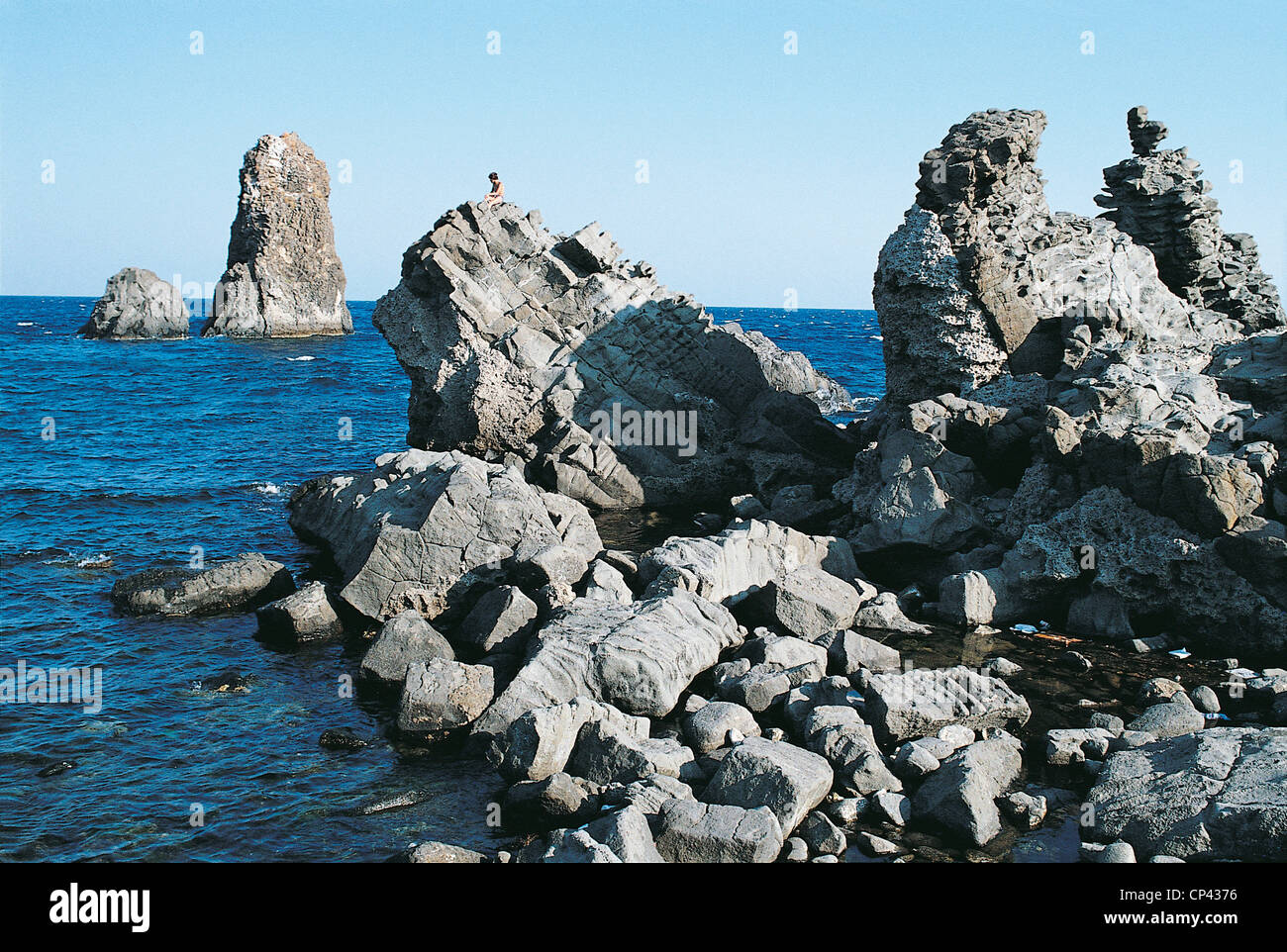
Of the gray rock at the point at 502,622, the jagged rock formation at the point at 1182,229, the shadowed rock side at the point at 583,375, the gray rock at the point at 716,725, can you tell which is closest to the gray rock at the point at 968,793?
the gray rock at the point at 716,725

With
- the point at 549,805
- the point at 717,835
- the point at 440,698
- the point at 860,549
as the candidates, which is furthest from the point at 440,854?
the point at 860,549

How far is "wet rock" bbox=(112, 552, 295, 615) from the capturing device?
20531 mm

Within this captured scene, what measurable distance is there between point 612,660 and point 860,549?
8.47m

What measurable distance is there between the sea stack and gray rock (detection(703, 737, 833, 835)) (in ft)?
321

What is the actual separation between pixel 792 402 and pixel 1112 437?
11594mm

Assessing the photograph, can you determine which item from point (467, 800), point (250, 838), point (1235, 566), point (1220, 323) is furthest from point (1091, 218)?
point (250, 838)

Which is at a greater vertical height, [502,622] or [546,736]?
[502,622]

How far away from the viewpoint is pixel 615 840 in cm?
1105

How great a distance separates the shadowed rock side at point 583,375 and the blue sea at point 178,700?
7.13 metres

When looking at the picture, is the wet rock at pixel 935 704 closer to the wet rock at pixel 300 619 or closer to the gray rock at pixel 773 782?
the gray rock at pixel 773 782

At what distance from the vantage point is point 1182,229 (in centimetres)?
3038

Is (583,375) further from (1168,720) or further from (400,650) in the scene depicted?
(1168,720)

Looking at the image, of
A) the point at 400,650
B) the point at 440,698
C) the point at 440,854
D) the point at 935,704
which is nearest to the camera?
the point at 440,854

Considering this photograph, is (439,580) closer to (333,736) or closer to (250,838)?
(333,736)
